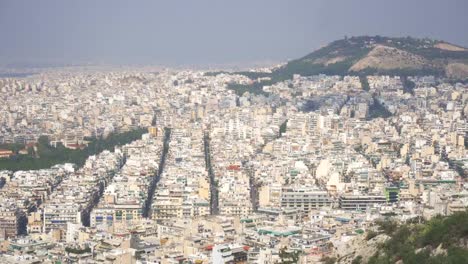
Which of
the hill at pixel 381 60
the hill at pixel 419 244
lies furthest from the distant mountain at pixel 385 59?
the hill at pixel 419 244

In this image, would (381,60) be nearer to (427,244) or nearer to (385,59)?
(385,59)

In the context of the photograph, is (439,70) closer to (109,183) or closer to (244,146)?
(244,146)

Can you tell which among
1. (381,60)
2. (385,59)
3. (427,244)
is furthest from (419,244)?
(385,59)

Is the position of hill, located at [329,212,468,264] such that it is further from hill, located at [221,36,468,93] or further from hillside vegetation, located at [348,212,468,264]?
hill, located at [221,36,468,93]

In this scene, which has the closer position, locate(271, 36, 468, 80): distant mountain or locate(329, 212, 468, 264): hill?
locate(329, 212, 468, 264): hill

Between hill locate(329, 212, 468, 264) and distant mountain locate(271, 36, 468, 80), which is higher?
distant mountain locate(271, 36, 468, 80)

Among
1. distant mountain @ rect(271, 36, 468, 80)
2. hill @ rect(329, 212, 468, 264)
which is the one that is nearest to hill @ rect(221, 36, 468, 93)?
distant mountain @ rect(271, 36, 468, 80)

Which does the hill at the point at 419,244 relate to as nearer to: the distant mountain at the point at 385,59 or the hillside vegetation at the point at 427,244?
the hillside vegetation at the point at 427,244

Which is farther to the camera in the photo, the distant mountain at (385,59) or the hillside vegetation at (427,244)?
the distant mountain at (385,59)

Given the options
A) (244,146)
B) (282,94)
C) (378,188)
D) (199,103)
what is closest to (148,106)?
(199,103)
